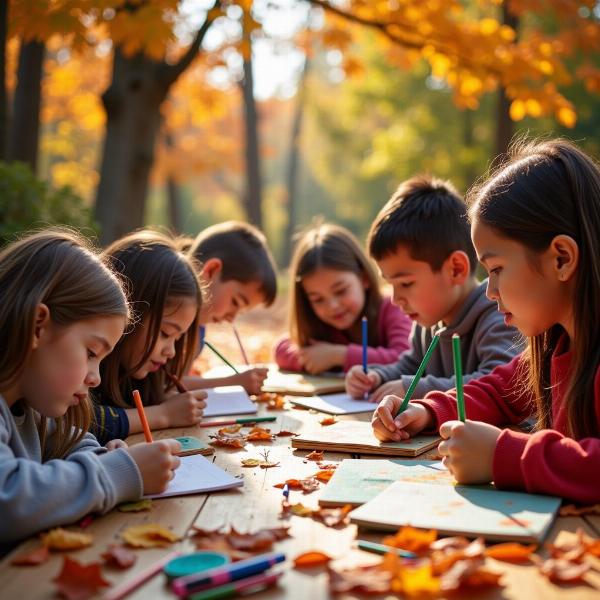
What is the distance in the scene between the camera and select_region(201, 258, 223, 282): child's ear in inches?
158

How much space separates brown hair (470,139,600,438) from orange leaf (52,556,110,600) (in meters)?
1.22

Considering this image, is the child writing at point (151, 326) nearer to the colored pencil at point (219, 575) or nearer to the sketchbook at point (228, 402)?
the sketchbook at point (228, 402)

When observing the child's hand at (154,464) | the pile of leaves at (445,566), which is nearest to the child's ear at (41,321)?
the child's hand at (154,464)

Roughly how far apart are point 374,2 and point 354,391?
445cm

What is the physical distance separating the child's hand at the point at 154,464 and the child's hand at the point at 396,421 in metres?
0.75

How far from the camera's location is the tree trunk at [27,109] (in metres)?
6.60

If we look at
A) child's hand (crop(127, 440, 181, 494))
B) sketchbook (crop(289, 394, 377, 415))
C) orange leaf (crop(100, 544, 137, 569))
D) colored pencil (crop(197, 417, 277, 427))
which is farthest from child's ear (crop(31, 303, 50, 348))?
sketchbook (crop(289, 394, 377, 415))

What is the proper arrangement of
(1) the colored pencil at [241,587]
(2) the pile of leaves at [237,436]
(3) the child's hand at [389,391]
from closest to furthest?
(1) the colored pencil at [241,587], (2) the pile of leaves at [237,436], (3) the child's hand at [389,391]

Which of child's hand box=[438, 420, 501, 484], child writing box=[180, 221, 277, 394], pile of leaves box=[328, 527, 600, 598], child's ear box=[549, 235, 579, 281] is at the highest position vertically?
child's ear box=[549, 235, 579, 281]

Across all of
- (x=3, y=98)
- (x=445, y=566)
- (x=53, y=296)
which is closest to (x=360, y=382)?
(x=53, y=296)

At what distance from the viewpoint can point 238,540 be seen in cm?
156

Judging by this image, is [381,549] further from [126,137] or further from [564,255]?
[126,137]

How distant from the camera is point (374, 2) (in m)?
6.67

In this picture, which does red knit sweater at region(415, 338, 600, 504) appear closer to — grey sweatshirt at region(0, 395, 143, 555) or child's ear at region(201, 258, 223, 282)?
grey sweatshirt at region(0, 395, 143, 555)
